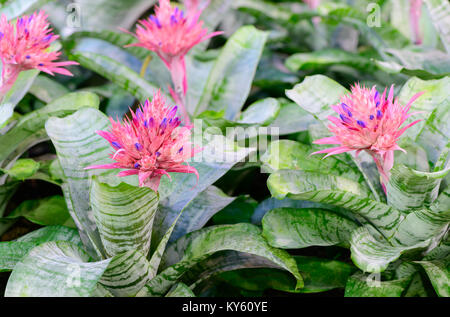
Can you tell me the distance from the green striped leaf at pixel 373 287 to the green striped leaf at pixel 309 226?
79 millimetres

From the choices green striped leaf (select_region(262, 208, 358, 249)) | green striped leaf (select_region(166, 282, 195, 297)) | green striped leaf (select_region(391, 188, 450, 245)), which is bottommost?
green striped leaf (select_region(166, 282, 195, 297))

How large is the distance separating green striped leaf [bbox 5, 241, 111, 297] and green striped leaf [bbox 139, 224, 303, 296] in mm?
132

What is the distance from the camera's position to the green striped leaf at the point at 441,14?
114cm

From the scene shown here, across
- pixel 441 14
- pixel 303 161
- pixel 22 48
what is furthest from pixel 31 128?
pixel 441 14

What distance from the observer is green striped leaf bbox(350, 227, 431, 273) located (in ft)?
2.24

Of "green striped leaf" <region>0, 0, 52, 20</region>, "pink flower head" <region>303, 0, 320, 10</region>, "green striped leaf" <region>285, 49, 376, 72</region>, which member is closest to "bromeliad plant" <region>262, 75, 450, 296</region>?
"green striped leaf" <region>285, 49, 376, 72</region>

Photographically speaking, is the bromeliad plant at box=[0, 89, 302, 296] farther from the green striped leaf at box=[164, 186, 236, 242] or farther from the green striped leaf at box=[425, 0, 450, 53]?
the green striped leaf at box=[425, 0, 450, 53]

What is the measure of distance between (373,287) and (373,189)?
18 centimetres

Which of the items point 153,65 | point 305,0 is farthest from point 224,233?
point 305,0

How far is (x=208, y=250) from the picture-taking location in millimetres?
781
